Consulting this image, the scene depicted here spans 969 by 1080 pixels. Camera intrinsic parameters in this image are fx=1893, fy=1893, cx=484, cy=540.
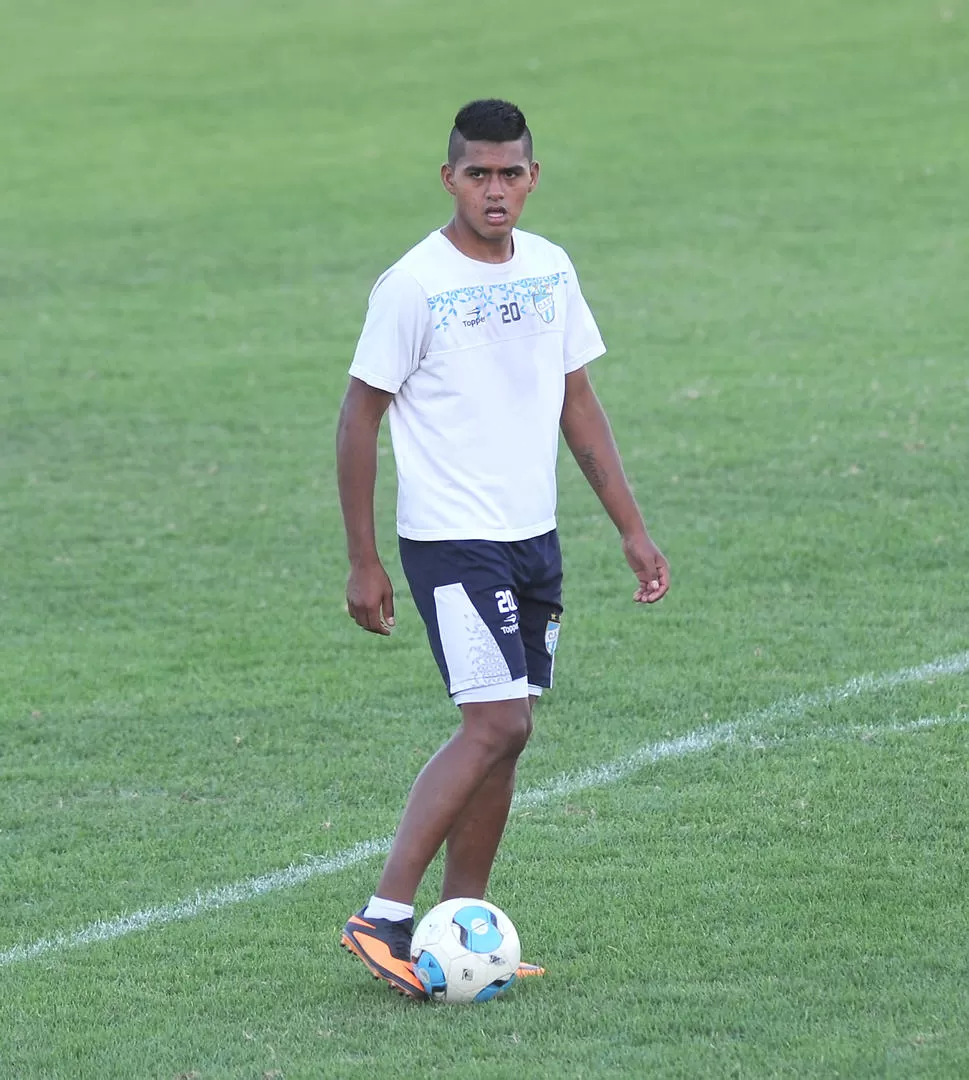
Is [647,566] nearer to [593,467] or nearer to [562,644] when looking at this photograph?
[593,467]

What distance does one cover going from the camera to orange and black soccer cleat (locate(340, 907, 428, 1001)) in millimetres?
4477

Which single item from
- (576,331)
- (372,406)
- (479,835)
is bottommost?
(479,835)

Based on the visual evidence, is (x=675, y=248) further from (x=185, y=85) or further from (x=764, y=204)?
(x=185, y=85)

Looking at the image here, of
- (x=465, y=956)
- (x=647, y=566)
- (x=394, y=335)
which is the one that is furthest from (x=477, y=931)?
(x=394, y=335)

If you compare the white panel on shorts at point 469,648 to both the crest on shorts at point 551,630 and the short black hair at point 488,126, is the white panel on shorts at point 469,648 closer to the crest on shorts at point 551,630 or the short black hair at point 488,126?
the crest on shorts at point 551,630

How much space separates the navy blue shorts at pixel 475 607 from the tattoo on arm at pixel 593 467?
1.25ft

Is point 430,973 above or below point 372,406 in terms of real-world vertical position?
below

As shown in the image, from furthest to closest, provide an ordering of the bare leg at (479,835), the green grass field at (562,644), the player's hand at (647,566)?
the player's hand at (647,566) → the bare leg at (479,835) → the green grass field at (562,644)

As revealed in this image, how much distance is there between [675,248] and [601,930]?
42.6 feet

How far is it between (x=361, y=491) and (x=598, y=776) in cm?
197

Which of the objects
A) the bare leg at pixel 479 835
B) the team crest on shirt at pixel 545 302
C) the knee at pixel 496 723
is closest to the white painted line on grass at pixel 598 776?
the bare leg at pixel 479 835

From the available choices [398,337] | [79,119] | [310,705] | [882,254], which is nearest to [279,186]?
[79,119]

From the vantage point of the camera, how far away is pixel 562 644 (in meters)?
7.76

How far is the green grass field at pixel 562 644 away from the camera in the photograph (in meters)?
4.43
